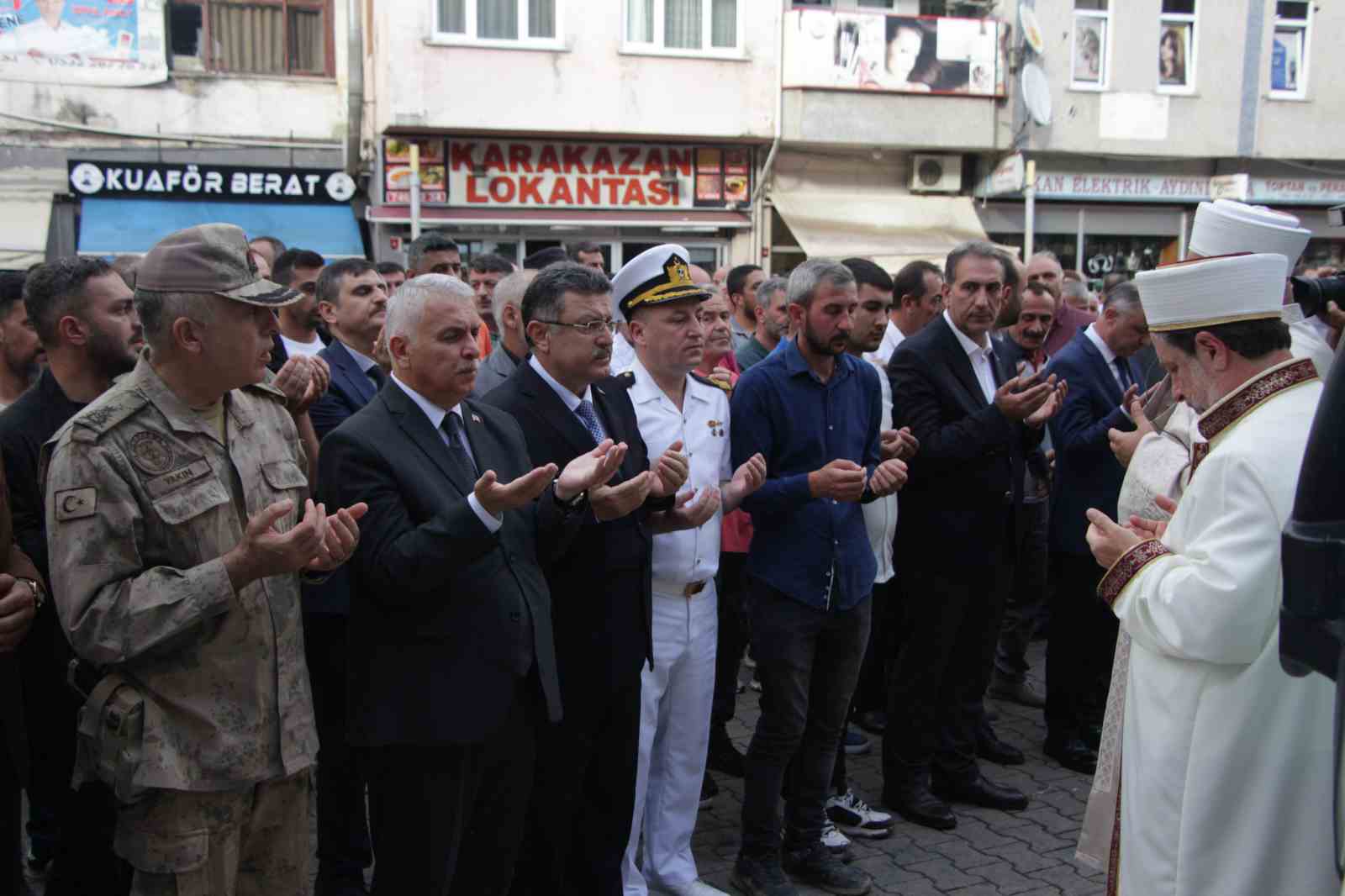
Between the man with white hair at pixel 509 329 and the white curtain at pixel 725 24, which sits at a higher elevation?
the white curtain at pixel 725 24

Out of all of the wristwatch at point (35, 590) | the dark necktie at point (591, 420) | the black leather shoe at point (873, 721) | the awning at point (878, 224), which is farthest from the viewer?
the awning at point (878, 224)

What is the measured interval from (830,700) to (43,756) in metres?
2.70

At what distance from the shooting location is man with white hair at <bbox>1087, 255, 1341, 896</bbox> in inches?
105

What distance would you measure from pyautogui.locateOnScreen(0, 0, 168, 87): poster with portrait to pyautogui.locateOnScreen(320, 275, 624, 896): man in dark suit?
13695 mm

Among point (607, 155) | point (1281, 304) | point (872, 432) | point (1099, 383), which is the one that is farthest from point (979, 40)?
point (1281, 304)

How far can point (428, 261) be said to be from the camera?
645 cm

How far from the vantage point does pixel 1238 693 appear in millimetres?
2719

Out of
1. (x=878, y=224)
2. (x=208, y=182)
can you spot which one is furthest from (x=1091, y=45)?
(x=208, y=182)

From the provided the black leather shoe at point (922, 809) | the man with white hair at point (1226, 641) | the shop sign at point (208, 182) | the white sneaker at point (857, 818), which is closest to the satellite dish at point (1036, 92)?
the shop sign at point (208, 182)

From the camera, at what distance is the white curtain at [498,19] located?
52.6 ft

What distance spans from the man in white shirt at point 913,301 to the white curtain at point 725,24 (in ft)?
37.5

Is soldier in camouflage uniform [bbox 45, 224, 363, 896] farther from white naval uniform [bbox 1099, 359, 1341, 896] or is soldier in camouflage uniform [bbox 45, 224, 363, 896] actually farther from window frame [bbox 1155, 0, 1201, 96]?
window frame [bbox 1155, 0, 1201, 96]

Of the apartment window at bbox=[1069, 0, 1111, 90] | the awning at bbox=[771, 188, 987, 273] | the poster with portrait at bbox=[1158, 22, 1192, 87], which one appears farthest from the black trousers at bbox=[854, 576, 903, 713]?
the poster with portrait at bbox=[1158, 22, 1192, 87]

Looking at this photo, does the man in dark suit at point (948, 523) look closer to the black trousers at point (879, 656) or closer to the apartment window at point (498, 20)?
the black trousers at point (879, 656)
